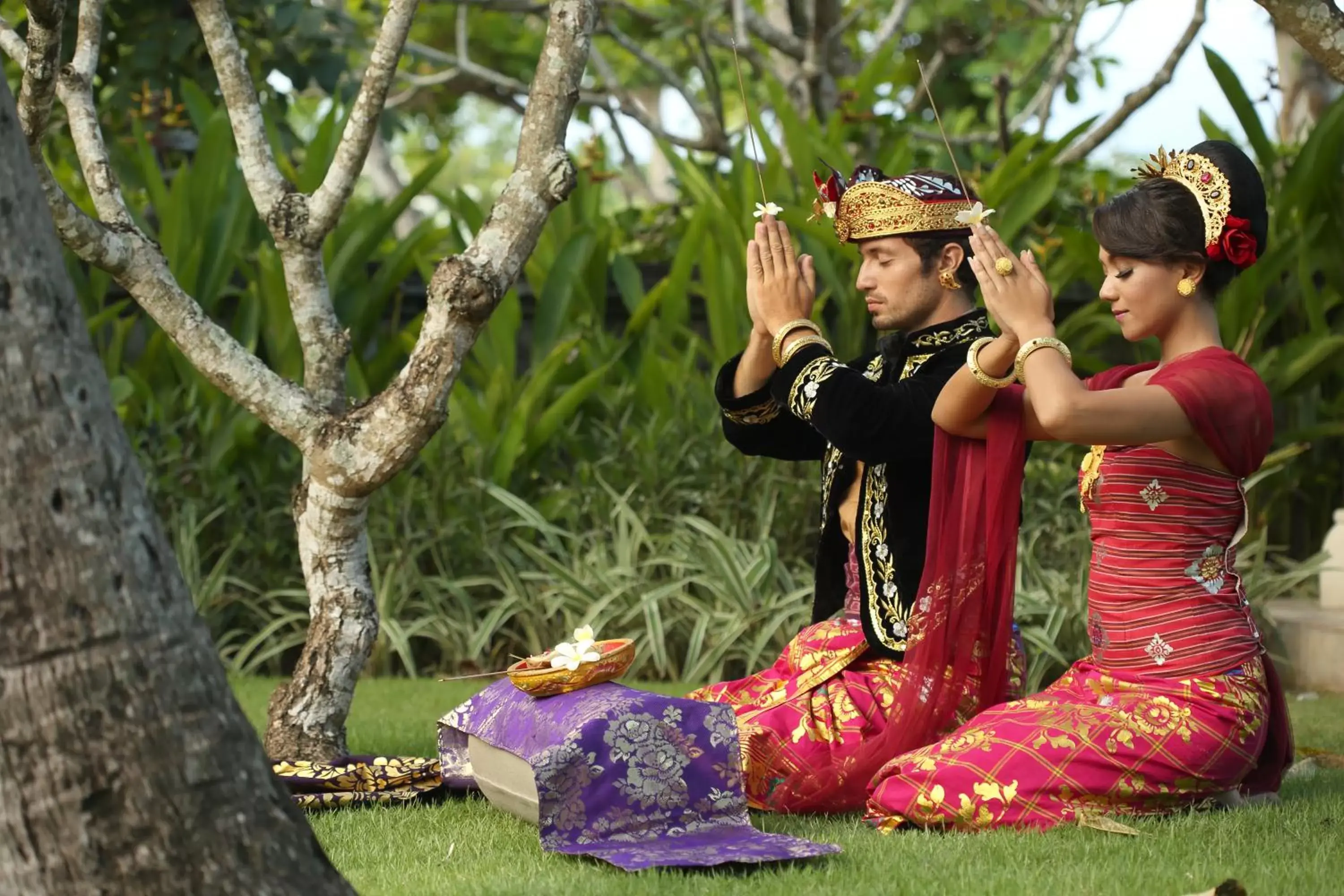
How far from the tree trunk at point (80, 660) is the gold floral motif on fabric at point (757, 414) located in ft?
6.26

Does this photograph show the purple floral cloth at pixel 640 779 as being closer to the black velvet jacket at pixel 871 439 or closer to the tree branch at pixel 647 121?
the black velvet jacket at pixel 871 439

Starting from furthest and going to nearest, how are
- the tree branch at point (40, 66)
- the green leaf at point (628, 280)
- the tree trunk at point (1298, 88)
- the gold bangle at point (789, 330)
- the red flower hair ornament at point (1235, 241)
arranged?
the tree trunk at point (1298, 88) < the green leaf at point (628, 280) < the gold bangle at point (789, 330) < the tree branch at point (40, 66) < the red flower hair ornament at point (1235, 241)

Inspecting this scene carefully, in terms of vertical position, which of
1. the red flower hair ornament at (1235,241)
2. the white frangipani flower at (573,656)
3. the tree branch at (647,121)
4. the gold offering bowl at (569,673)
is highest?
the tree branch at (647,121)

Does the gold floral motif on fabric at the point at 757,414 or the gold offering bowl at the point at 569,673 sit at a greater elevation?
the gold floral motif on fabric at the point at 757,414

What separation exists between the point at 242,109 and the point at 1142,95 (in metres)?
4.34

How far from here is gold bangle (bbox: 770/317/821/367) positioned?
3338 mm

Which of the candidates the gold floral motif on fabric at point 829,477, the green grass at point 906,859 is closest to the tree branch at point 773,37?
the gold floral motif on fabric at point 829,477

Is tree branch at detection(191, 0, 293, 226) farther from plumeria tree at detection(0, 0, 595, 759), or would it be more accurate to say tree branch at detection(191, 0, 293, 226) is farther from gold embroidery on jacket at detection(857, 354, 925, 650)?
gold embroidery on jacket at detection(857, 354, 925, 650)

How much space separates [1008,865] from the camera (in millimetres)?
2699

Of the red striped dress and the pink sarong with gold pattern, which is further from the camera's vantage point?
the pink sarong with gold pattern

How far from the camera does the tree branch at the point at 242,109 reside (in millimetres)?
3584

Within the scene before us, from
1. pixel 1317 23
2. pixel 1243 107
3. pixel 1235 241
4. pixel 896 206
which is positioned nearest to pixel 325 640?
pixel 896 206

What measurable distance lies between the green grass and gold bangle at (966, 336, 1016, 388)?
820 mm

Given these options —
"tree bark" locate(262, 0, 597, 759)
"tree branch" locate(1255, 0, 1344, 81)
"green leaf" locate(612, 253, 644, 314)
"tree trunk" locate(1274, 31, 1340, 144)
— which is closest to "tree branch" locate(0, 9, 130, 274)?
"tree bark" locate(262, 0, 597, 759)
